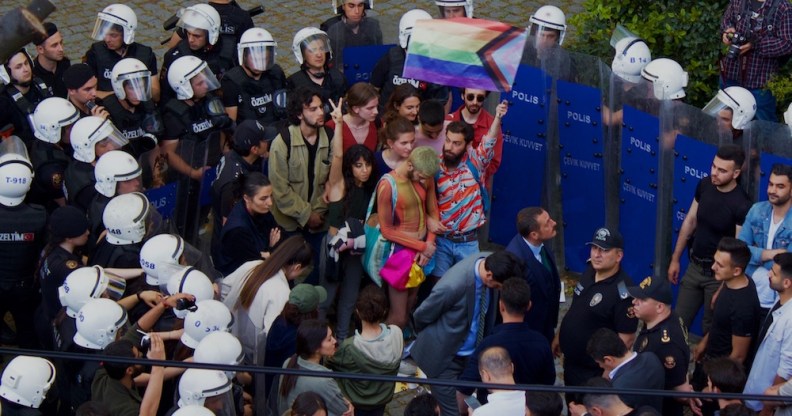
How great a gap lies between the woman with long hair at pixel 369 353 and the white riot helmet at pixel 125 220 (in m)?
1.64

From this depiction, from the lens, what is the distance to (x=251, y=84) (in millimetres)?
10352

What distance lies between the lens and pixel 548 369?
742cm

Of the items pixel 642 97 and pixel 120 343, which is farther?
pixel 642 97

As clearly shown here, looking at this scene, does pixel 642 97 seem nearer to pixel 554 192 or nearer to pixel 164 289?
pixel 554 192

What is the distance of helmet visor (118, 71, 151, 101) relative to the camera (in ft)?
32.3

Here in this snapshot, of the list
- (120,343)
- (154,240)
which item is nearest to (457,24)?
(154,240)

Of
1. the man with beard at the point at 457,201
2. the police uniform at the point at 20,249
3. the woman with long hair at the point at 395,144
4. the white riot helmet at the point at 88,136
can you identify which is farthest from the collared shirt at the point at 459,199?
the police uniform at the point at 20,249

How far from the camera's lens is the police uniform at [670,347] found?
7.31 m

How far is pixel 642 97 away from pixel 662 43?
1955mm

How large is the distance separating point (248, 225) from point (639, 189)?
9.85 ft

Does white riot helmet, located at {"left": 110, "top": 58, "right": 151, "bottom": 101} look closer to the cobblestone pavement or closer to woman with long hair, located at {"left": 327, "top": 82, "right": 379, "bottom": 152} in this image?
woman with long hair, located at {"left": 327, "top": 82, "right": 379, "bottom": 152}

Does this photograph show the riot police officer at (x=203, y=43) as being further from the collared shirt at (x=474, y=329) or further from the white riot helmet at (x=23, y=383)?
the white riot helmet at (x=23, y=383)

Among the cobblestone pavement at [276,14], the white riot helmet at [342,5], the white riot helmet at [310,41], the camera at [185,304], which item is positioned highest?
the white riot helmet at [310,41]

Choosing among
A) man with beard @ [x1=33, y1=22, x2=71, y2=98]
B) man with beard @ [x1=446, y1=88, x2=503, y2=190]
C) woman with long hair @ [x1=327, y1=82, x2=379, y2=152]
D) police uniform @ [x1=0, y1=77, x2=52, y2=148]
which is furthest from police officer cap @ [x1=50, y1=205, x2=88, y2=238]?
man with beard @ [x1=446, y1=88, x2=503, y2=190]
